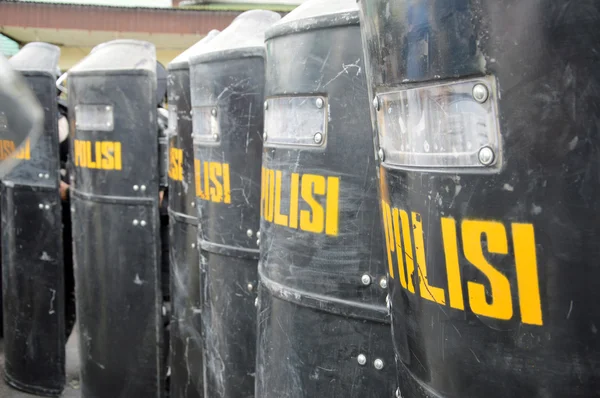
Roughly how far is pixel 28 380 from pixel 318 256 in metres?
3.17

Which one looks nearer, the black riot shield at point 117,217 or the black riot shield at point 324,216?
the black riot shield at point 324,216

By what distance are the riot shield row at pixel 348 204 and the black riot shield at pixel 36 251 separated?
0.03 meters

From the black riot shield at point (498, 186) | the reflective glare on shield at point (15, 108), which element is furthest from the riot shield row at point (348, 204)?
the reflective glare on shield at point (15, 108)

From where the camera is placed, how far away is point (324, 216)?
173 centimetres

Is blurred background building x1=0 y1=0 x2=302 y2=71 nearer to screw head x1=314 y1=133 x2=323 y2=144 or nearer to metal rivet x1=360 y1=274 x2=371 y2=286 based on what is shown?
screw head x1=314 y1=133 x2=323 y2=144

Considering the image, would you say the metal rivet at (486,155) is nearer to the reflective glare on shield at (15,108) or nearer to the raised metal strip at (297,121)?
the raised metal strip at (297,121)

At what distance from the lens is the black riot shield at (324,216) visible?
1678 mm

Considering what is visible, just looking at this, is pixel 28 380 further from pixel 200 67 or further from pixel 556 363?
pixel 556 363

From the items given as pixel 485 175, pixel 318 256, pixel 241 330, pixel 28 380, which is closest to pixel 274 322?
pixel 318 256

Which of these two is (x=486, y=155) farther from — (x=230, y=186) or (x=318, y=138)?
(x=230, y=186)

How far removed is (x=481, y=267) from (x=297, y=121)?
0.88 m

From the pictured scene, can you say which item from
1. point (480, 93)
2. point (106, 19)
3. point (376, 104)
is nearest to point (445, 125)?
point (480, 93)

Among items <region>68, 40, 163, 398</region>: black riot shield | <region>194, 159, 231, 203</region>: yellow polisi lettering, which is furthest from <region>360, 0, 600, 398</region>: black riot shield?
<region>68, 40, 163, 398</region>: black riot shield

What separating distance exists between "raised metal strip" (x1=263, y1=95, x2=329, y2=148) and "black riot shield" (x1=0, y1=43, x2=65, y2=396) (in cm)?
234
